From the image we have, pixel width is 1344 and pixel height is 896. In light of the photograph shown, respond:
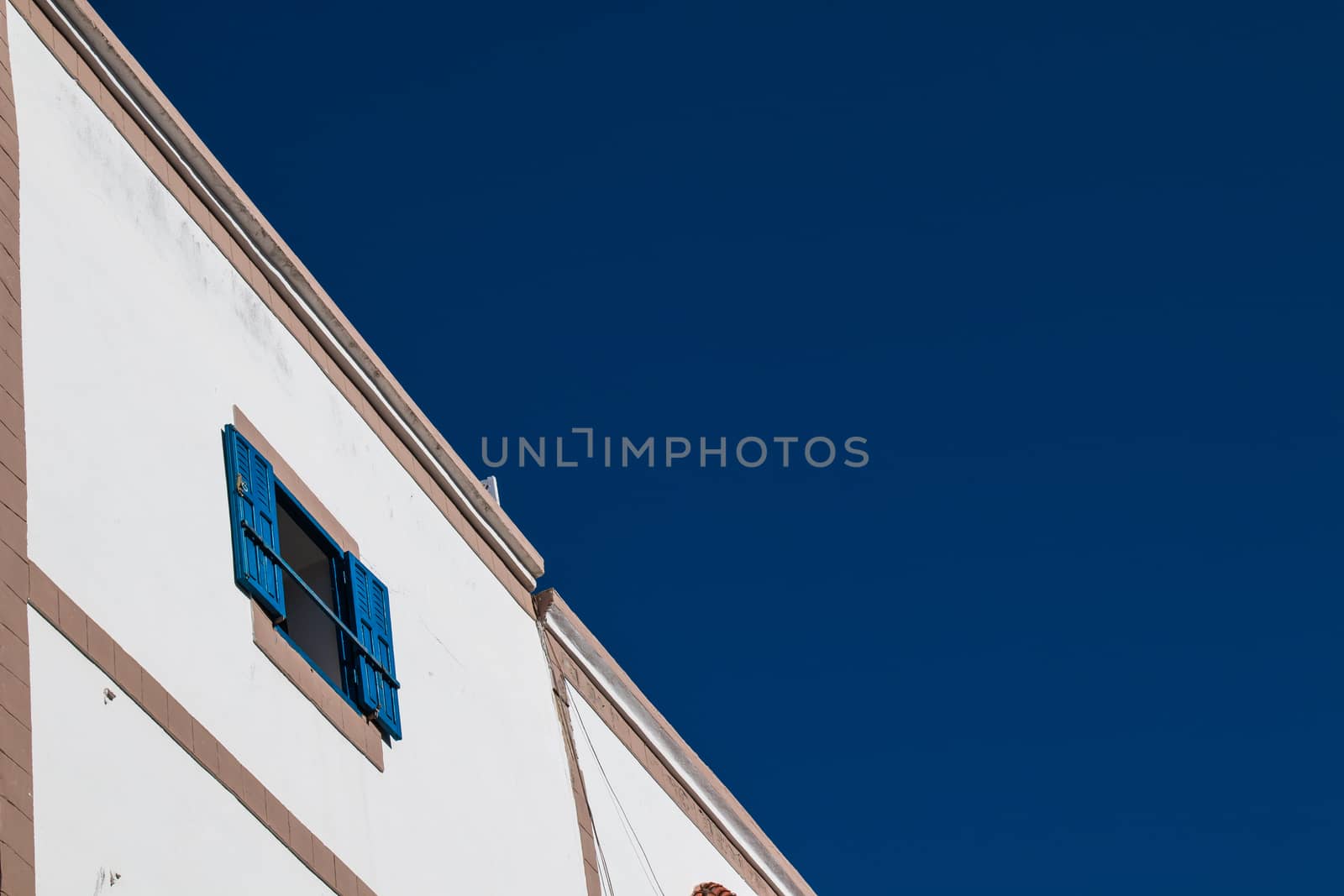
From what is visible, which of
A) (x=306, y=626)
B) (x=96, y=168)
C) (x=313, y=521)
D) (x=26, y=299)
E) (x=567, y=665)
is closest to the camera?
(x=26, y=299)

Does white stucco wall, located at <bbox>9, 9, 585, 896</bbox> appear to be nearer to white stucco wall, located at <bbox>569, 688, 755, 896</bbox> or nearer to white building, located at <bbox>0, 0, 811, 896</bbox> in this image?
white building, located at <bbox>0, 0, 811, 896</bbox>

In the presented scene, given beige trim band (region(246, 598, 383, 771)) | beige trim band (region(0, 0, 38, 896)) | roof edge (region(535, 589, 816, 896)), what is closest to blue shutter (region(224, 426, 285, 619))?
beige trim band (region(246, 598, 383, 771))

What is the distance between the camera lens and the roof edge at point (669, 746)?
1527cm

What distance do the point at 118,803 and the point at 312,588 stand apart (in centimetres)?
366

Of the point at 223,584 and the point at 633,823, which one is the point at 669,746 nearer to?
the point at 633,823

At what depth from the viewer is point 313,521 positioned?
1160 centimetres

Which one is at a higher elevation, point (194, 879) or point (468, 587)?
point (468, 587)

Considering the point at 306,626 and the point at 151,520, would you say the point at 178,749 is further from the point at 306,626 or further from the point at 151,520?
the point at 306,626

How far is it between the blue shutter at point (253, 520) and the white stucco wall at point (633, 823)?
14.9 feet

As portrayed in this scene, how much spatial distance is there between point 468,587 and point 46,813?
626 cm

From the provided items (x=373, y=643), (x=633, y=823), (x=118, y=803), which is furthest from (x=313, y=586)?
(x=118, y=803)

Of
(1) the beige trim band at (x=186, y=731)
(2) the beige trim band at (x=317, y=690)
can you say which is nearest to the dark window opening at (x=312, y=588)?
(2) the beige trim band at (x=317, y=690)

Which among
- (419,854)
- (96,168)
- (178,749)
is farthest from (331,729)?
(96,168)

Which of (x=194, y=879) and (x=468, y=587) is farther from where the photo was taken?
(x=468, y=587)
